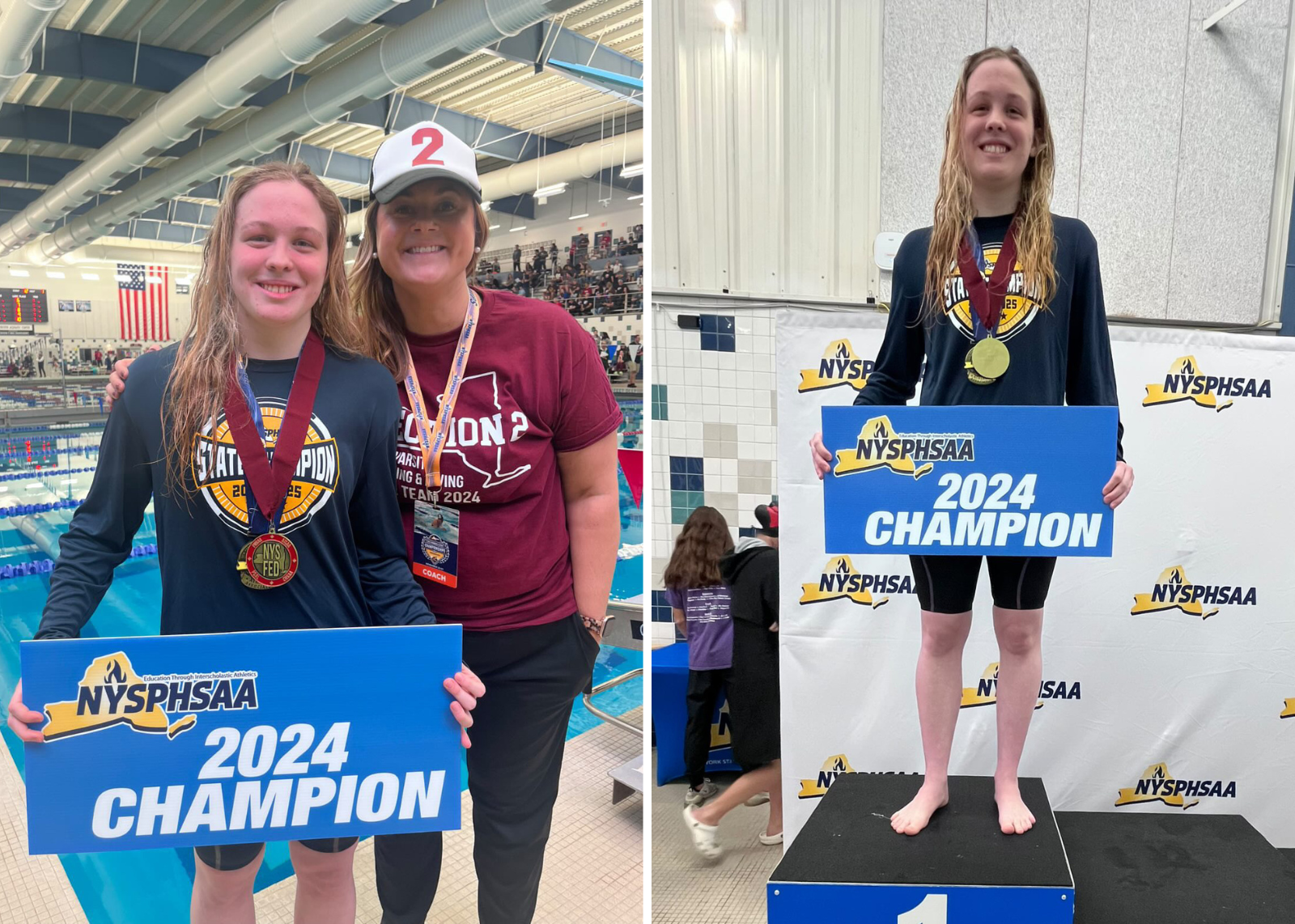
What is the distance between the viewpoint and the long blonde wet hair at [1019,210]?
5.17ft

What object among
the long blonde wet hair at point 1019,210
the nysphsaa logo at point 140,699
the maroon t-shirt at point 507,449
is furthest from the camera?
the long blonde wet hair at point 1019,210

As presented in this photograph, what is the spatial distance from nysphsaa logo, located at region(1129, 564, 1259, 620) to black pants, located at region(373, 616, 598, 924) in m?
2.15

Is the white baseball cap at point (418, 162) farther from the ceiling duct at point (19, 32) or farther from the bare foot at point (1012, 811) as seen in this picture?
the bare foot at point (1012, 811)

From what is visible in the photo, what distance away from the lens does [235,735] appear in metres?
1.25

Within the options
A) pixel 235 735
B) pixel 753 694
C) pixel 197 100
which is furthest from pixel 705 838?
pixel 197 100

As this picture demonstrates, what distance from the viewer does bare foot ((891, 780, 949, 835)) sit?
5.58ft

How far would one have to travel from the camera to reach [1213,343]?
2695mm

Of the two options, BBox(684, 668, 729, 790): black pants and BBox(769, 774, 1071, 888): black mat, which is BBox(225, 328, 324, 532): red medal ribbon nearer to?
BBox(769, 774, 1071, 888): black mat

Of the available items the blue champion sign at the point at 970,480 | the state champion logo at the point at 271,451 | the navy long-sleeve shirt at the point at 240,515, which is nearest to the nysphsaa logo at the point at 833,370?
the blue champion sign at the point at 970,480

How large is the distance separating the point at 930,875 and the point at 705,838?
5.52 ft

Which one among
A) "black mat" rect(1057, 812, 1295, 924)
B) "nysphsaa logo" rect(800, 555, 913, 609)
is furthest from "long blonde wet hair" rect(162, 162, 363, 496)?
"nysphsaa logo" rect(800, 555, 913, 609)

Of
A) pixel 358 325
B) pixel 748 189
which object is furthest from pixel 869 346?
pixel 358 325

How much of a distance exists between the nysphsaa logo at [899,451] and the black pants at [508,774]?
67 centimetres

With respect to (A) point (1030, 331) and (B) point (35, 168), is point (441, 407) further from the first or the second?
(A) point (1030, 331)
